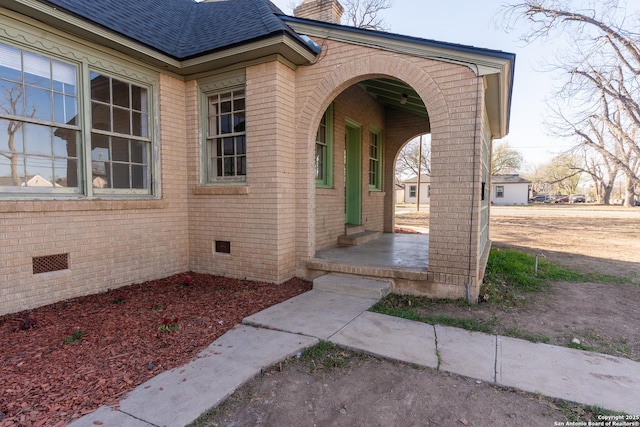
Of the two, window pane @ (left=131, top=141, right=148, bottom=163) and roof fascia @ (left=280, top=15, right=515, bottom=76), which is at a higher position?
roof fascia @ (left=280, top=15, right=515, bottom=76)

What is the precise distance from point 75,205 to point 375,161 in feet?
23.6

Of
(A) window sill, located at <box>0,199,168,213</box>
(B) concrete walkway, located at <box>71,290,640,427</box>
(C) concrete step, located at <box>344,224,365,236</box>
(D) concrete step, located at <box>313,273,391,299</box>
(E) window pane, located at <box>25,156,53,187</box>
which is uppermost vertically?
(E) window pane, located at <box>25,156,53,187</box>

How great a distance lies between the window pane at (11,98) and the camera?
3.98 metres

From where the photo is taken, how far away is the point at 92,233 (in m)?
4.71

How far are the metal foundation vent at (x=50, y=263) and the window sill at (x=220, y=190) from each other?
212 centimetres

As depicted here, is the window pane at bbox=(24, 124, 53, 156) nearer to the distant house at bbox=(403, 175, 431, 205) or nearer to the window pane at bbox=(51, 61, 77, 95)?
the window pane at bbox=(51, 61, 77, 95)

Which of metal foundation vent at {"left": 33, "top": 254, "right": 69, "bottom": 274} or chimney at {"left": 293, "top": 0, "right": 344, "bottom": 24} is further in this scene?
chimney at {"left": 293, "top": 0, "right": 344, "bottom": 24}

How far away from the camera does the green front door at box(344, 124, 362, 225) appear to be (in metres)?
8.45

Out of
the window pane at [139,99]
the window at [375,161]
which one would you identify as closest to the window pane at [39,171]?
the window pane at [139,99]

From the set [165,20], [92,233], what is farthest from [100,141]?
[165,20]

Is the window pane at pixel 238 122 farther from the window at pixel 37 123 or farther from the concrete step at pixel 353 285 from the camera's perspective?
the concrete step at pixel 353 285

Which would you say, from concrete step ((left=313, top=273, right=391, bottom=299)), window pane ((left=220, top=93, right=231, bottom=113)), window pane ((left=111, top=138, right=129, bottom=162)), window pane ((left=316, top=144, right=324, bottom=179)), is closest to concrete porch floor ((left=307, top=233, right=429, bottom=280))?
concrete step ((left=313, top=273, right=391, bottom=299))

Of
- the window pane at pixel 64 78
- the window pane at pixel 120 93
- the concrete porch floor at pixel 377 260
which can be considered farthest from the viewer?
the window pane at pixel 120 93

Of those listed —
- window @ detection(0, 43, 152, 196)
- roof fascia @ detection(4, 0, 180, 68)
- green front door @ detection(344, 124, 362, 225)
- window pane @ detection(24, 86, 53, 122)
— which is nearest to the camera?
roof fascia @ detection(4, 0, 180, 68)
